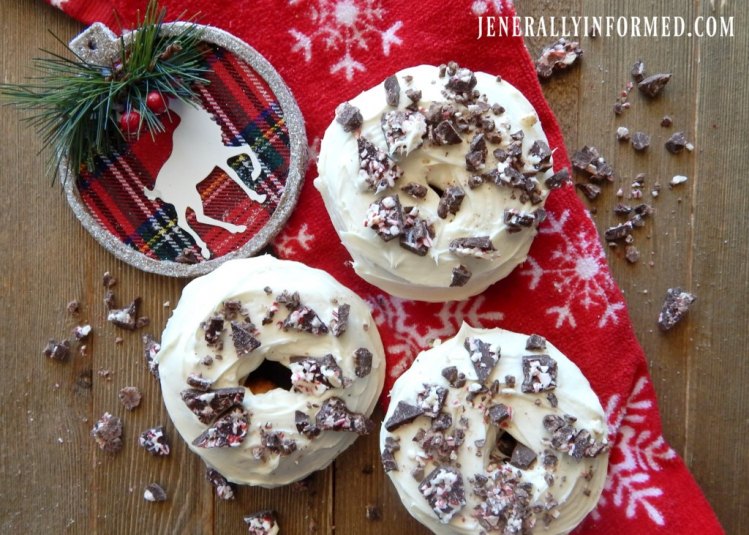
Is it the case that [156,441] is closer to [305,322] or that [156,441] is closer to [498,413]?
[305,322]

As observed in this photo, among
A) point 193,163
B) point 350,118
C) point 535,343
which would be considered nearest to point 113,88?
point 193,163

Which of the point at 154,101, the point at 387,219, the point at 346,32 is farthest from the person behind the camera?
the point at 346,32

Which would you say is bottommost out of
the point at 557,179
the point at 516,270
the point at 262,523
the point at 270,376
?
the point at 262,523

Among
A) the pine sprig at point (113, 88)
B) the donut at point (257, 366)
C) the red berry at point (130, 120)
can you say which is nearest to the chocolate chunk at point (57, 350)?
the donut at point (257, 366)

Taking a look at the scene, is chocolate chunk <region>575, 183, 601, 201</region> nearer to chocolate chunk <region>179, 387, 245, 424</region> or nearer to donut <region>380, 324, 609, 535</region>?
donut <region>380, 324, 609, 535</region>

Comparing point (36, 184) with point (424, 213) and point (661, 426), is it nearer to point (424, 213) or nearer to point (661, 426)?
point (424, 213)

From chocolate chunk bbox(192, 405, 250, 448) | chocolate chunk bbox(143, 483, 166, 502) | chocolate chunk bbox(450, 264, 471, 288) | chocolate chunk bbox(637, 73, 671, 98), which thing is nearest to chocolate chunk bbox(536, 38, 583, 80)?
chocolate chunk bbox(637, 73, 671, 98)
